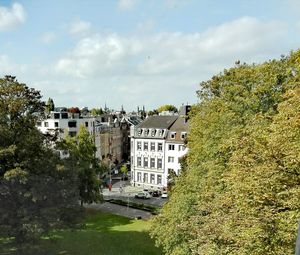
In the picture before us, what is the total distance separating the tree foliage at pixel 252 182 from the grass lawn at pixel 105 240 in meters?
6.06

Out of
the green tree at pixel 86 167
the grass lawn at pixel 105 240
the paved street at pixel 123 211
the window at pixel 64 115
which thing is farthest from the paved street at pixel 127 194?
the window at pixel 64 115

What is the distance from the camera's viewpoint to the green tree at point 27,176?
806 inches

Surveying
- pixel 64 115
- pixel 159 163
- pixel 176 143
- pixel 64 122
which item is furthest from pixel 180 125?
pixel 64 115

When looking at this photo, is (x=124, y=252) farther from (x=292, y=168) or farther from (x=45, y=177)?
(x=292, y=168)

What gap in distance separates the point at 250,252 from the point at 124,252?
17.2 meters

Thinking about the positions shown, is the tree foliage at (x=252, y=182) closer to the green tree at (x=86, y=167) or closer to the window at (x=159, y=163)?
the green tree at (x=86, y=167)

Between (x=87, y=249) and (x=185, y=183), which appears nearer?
(x=185, y=183)

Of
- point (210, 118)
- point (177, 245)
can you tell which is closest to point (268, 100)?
point (210, 118)

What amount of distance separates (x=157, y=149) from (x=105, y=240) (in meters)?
27.5

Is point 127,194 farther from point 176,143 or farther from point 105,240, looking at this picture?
point 105,240

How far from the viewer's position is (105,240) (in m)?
29.1

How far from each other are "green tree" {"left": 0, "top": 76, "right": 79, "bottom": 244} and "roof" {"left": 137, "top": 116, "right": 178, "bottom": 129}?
3241cm

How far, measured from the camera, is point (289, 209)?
11.0 metres

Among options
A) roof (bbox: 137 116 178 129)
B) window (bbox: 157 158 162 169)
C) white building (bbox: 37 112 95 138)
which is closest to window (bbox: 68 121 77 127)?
white building (bbox: 37 112 95 138)
